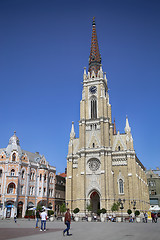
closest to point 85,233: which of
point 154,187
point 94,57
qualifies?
point 94,57

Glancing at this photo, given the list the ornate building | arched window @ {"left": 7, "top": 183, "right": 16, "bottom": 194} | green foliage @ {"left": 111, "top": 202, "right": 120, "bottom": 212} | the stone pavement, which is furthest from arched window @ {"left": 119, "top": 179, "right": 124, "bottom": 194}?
the stone pavement

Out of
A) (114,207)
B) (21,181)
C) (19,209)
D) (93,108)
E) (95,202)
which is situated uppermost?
(93,108)

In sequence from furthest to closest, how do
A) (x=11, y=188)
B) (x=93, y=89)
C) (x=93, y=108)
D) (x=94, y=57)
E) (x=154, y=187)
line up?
(x=154, y=187) → (x=94, y=57) → (x=93, y=89) → (x=93, y=108) → (x=11, y=188)

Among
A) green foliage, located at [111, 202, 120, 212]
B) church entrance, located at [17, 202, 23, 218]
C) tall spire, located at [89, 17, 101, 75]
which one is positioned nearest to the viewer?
green foliage, located at [111, 202, 120, 212]

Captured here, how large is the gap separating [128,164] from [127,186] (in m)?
5.07

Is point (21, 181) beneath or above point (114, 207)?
above

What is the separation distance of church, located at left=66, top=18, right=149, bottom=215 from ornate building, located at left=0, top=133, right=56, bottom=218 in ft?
23.0

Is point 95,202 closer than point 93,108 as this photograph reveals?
Yes

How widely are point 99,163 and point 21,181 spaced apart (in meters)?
19.3

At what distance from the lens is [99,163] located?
57438mm

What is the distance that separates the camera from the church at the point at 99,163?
53625 mm

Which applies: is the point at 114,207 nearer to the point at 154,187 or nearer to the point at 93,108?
the point at 93,108

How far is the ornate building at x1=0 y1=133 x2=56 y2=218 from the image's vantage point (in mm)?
52875

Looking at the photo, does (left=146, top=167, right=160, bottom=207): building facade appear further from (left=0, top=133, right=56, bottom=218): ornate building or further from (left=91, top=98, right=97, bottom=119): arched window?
(left=91, top=98, right=97, bottom=119): arched window
